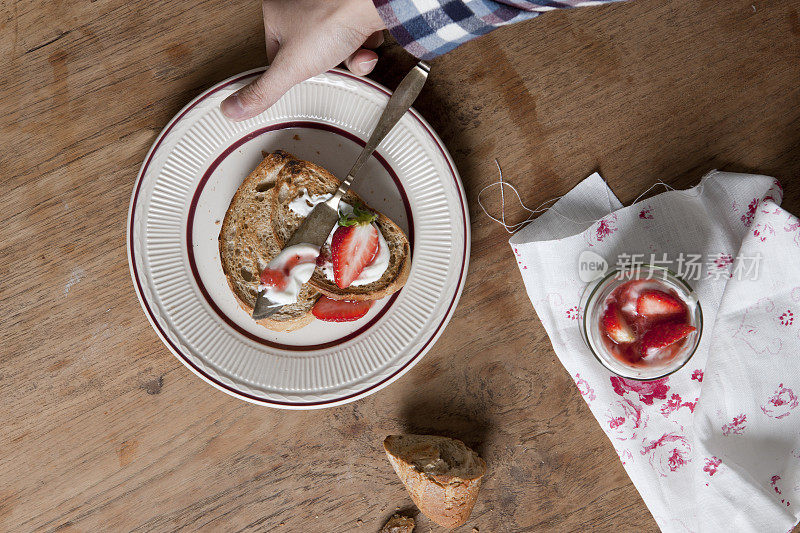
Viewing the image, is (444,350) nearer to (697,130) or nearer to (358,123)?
(358,123)

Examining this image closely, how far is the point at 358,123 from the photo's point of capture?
144 centimetres

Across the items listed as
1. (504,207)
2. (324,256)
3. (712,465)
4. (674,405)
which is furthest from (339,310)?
(712,465)

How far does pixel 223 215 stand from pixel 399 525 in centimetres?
97

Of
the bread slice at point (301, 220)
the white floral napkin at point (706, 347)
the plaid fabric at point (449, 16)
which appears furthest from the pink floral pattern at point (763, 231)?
the bread slice at point (301, 220)

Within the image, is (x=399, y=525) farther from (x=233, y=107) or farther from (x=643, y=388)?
(x=233, y=107)

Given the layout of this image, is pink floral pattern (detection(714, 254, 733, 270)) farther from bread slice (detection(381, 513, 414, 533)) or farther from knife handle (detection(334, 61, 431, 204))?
bread slice (detection(381, 513, 414, 533))

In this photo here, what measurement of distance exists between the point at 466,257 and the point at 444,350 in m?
0.28

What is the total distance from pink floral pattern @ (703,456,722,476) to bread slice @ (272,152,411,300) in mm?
892

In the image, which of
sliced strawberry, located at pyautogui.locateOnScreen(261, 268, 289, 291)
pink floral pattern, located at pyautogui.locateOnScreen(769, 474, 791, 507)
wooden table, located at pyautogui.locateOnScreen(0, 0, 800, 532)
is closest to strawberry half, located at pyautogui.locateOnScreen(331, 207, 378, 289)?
sliced strawberry, located at pyautogui.locateOnScreen(261, 268, 289, 291)

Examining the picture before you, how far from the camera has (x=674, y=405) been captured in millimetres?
1433

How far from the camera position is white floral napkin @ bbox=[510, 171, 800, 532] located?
1.35 meters

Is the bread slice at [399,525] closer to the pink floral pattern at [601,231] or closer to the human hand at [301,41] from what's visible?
the pink floral pattern at [601,231]

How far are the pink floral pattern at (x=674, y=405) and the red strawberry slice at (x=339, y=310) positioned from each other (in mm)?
833

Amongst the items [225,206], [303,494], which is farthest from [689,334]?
[225,206]
